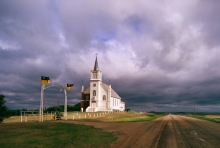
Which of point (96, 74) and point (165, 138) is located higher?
point (96, 74)

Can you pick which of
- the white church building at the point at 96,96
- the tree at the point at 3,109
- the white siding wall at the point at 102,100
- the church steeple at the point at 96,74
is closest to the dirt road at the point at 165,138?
the tree at the point at 3,109

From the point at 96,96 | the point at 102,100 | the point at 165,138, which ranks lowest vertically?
the point at 102,100

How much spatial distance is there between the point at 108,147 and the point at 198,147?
5.46 metres

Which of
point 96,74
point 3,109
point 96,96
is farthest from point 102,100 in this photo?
point 3,109

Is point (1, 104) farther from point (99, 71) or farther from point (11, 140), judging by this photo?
point (99, 71)

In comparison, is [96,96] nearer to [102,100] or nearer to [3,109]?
[102,100]

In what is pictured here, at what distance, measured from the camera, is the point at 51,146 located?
12.9 meters

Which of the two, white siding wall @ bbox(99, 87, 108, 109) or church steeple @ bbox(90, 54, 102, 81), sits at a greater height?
church steeple @ bbox(90, 54, 102, 81)

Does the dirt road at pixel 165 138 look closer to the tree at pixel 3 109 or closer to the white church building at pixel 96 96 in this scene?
the tree at pixel 3 109

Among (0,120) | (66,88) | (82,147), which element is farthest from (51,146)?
(66,88)

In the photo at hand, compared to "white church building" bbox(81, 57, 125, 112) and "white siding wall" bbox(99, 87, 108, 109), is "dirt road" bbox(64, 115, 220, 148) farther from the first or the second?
"white siding wall" bbox(99, 87, 108, 109)

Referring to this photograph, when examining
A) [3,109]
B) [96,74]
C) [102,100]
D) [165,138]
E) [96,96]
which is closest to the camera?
[165,138]

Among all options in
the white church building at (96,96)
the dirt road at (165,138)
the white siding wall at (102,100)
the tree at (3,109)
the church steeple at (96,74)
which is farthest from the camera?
the church steeple at (96,74)

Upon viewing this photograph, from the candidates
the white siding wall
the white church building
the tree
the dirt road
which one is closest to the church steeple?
the white church building
